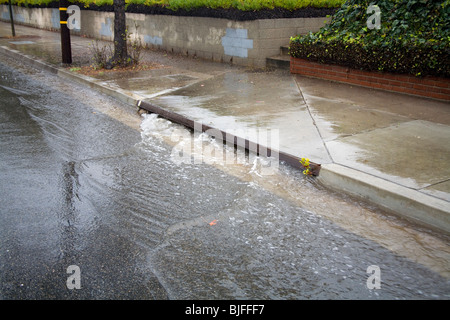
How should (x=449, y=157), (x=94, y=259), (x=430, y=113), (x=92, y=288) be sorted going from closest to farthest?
(x=92, y=288), (x=94, y=259), (x=449, y=157), (x=430, y=113)

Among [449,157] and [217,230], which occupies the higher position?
[449,157]

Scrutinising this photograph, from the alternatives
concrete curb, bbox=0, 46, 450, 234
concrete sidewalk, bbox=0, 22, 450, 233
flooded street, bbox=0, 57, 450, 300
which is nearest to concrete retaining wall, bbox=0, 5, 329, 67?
concrete sidewalk, bbox=0, 22, 450, 233

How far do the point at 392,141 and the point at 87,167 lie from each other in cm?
413

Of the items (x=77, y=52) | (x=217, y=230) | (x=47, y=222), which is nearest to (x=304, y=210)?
(x=217, y=230)

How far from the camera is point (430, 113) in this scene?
295 inches

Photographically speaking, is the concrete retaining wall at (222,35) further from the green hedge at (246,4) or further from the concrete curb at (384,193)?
Result: the concrete curb at (384,193)

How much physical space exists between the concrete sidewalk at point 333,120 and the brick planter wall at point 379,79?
0.24m

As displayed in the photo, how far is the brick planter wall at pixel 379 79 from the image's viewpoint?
27.6 ft

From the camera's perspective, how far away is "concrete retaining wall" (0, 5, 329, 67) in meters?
12.4

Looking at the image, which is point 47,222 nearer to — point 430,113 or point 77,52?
point 430,113

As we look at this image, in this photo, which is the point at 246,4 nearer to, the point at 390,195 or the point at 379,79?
the point at 379,79

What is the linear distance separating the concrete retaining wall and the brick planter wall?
5.08ft

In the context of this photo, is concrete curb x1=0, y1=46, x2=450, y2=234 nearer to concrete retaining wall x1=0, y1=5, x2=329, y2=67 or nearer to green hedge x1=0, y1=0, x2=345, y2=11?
concrete retaining wall x1=0, y1=5, x2=329, y2=67
